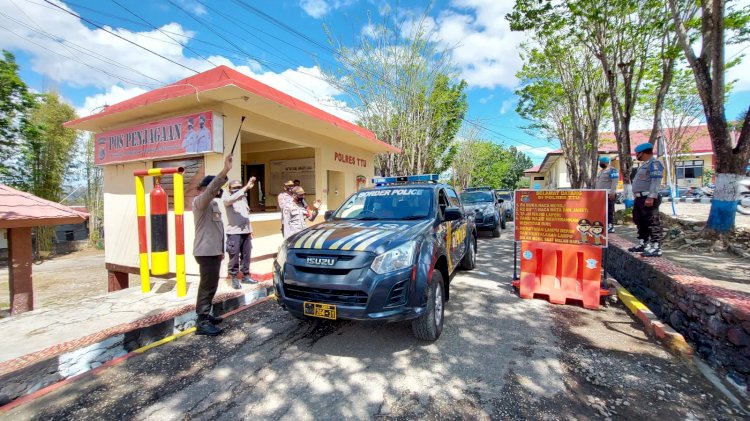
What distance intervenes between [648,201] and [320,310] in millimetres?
4818

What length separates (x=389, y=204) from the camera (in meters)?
4.54

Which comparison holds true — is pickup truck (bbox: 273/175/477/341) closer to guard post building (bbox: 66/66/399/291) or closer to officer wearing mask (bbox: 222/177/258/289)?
officer wearing mask (bbox: 222/177/258/289)

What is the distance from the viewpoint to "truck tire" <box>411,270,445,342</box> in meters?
3.29

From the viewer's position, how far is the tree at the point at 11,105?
9867 millimetres

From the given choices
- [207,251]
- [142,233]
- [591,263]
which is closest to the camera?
[207,251]

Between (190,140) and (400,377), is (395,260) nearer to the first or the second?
(400,377)

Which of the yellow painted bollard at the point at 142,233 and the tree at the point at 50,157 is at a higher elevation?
the tree at the point at 50,157

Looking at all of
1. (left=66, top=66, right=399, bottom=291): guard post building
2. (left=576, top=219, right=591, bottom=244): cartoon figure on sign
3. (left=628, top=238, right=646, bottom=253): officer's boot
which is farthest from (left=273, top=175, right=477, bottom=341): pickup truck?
(left=66, top=66, right=399, bottom=291): guard post building

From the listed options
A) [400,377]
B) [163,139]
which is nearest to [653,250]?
[400,377]

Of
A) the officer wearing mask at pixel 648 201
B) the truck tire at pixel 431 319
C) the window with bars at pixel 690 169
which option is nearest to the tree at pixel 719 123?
the officer wearing mask at pixel 648 201

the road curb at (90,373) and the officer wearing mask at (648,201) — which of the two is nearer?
the road curb at (90,373)

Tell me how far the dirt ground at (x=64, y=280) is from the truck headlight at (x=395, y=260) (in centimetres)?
954

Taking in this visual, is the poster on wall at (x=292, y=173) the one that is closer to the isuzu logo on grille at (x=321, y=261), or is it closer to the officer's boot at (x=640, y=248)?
the isuzu logo on grille at (x=321, y=261)

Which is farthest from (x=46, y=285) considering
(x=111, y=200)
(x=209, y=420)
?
(x=209, y=420)
